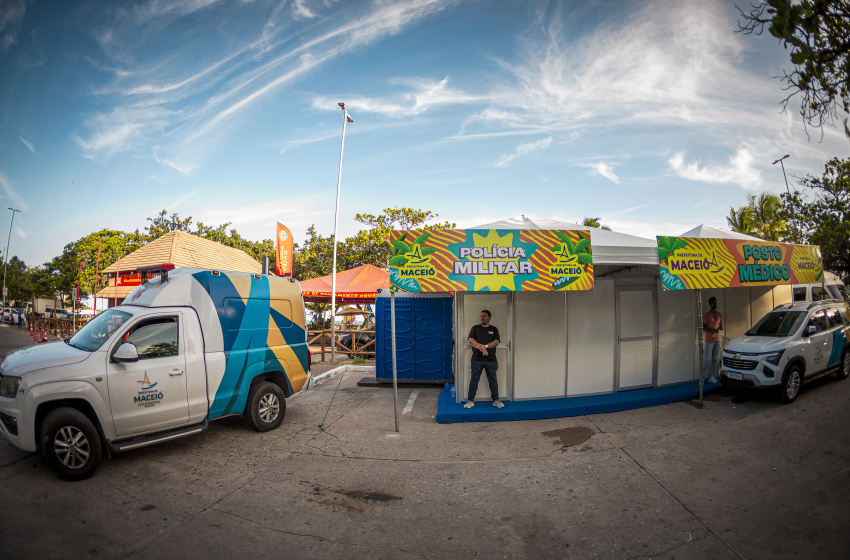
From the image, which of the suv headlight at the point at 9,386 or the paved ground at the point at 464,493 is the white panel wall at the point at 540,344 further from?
the suv headlight at the point at 9,386

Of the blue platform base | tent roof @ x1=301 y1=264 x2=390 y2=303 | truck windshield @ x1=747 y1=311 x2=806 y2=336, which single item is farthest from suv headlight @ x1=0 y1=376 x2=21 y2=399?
tent roof @ x1=301 y1=264 x2=390 y2=303

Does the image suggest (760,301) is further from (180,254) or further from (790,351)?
(180,254)

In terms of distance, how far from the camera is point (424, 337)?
1078cm

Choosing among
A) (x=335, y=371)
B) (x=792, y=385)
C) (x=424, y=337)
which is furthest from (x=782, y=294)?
(x=335, y=371)

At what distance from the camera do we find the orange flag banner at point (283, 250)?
12.6 m

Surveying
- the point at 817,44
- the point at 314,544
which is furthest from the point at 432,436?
the point at 817,44

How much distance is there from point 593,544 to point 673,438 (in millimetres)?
3452

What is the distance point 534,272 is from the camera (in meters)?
7.11

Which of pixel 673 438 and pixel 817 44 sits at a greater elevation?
pixel 817 44

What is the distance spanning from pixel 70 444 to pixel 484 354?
5883 mm

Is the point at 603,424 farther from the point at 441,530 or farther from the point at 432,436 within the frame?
the point at 441,530

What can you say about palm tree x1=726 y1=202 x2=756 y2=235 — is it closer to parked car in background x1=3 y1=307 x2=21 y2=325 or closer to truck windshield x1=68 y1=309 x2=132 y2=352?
truck windshield x1=68 y1=309 x2=132 y2=352

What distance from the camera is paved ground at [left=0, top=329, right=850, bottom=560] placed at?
3.77 meters

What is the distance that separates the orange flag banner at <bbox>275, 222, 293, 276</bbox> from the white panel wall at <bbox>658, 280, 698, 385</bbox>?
9931mm
